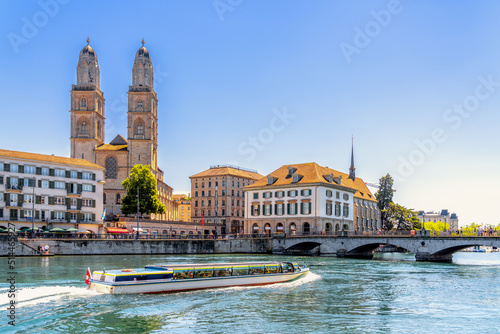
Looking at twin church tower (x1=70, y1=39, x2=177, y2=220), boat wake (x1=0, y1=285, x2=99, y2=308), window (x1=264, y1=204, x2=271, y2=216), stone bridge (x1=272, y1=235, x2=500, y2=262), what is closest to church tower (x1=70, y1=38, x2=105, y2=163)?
twin church tower (x1=70, y1=39, x2=177, y2=220)

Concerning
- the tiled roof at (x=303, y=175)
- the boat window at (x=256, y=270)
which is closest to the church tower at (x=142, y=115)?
the tiled roof at (x=303, y=175)

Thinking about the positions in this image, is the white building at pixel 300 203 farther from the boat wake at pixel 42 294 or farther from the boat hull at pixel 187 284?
the boat wake at pixel 42 294

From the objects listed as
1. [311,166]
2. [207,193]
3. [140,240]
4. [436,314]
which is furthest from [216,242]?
[436,314]

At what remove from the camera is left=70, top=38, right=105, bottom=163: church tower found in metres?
107

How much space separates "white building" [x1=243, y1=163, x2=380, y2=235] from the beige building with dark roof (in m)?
29.2

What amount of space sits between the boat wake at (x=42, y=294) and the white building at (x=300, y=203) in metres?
52.9

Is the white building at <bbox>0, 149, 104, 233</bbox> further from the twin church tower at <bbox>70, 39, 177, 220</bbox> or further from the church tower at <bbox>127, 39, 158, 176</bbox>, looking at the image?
the church tower at <bbox>127, 39, 158, 176</bbox>

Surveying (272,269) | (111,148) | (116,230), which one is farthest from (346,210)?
(272,269)

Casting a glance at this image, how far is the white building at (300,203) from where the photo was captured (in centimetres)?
8175

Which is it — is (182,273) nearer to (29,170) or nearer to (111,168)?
(29,170)

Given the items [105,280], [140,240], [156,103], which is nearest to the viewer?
[105,280]

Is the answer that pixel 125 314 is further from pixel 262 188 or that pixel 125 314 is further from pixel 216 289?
pixel 262 188

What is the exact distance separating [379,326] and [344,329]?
1761 mm

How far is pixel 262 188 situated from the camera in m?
87.8
